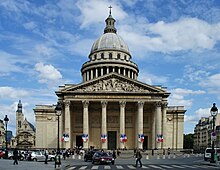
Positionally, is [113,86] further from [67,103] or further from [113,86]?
[67,103]

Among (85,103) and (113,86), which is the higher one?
(113,86)

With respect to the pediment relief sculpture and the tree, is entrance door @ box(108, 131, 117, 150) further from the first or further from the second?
the tree

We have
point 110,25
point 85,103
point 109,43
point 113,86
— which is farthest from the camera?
point 110,25

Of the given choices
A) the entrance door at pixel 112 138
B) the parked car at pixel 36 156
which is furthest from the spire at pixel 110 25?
the parked car at pixel 36 156

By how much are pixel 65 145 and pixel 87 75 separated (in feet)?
111

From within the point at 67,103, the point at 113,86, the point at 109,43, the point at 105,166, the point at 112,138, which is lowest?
the point at 112,138

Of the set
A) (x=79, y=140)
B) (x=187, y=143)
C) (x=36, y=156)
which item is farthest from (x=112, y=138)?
(x=187, y=143)

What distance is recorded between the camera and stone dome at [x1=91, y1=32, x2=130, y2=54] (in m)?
120

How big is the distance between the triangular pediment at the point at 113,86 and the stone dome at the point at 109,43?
33.8 m

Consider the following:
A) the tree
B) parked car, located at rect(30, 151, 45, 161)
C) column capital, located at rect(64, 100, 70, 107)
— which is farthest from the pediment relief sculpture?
the tree

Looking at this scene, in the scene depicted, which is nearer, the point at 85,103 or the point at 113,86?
the point at 85,103

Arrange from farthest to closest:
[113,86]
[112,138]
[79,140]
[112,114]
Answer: [79,140]
[112,114]
[112,138]
[113,86]

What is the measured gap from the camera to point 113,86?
8588 cm

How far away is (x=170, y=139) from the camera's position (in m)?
100
